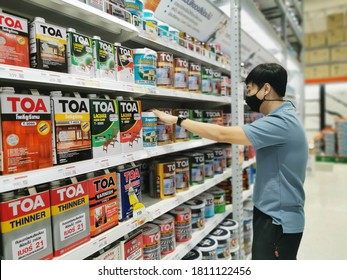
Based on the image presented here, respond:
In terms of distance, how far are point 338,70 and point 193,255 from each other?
833cm

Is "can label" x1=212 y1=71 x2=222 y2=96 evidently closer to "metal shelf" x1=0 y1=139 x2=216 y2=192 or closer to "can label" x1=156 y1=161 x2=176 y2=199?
"can label" x1=156 y1=161 x2=176 y2=199

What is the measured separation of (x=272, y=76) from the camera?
148 centimetres

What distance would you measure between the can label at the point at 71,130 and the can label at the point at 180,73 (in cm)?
74

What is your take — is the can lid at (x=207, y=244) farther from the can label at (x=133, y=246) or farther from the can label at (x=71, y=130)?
the can label at (x=71, y=130)

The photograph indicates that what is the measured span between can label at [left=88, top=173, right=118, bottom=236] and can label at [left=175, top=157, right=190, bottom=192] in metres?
0.59

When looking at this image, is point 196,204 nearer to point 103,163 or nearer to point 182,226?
point 182,226

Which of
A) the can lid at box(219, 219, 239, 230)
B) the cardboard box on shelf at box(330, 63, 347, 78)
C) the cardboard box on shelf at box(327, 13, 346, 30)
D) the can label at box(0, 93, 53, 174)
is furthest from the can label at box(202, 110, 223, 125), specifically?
the cardboard box on shelf at box(330, 63, 347, 78)

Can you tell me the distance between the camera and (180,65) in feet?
5.66

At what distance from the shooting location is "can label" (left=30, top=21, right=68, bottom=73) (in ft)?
3.06

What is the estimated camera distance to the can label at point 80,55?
41.6 inches

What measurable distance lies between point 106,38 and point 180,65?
47cm

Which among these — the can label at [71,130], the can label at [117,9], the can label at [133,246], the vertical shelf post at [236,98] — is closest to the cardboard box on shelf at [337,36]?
the vertical shelf post at [236,98]

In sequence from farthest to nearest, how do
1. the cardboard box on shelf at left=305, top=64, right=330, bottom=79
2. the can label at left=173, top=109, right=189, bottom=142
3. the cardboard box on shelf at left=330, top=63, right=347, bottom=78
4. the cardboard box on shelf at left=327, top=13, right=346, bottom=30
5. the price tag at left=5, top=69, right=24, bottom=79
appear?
1. the cardboard box on shelf at left=305, top=64, right=330, bottom=79
2. the cardboard box on shelf at left=330, top=63, right=347, bottom=78
3. the cardboard box on shelf at left=327, top=13, right=346, bottom=30
4. the can label at left=173, top=109, right=189, bottom=142
5. the price tag at left=5, top=69, right=24, bottom=79
